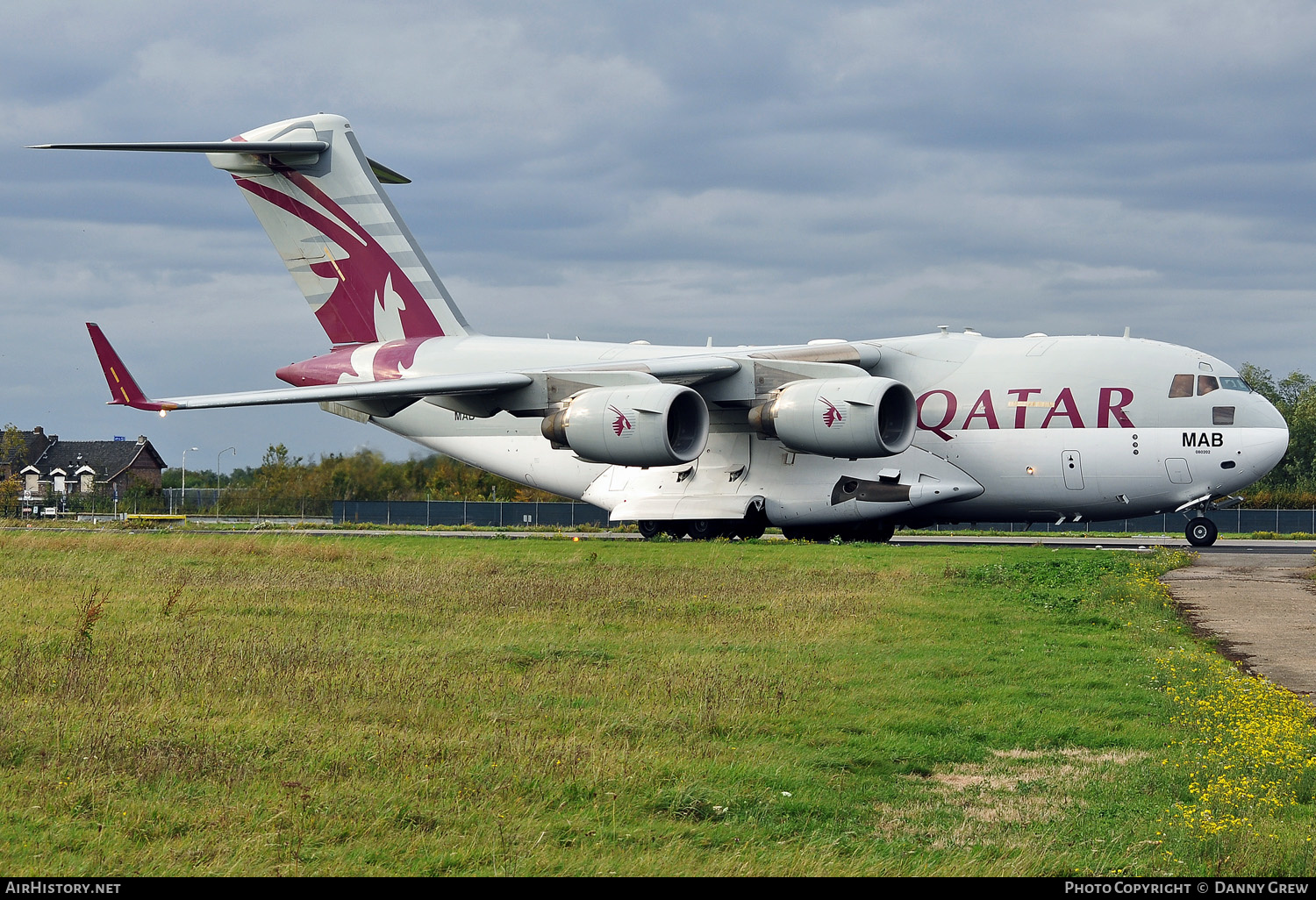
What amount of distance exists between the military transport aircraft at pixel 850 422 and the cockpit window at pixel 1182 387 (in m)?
0.03

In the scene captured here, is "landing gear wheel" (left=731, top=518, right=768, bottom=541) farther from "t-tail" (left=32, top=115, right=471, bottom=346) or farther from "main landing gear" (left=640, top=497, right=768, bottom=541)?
"t-tail" (left=32, top=115, right=471, bottom=346)

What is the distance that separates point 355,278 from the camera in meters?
27.3

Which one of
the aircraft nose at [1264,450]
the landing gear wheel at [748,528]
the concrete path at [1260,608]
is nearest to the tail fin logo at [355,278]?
the landing gear wheel at [748,528]

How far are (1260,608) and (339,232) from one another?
65.7 feet

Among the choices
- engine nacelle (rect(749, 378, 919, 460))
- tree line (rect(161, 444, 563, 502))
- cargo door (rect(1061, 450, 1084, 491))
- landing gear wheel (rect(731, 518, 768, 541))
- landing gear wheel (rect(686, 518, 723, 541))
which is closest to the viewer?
engine nacelle (rect(749, 378, 919, 460))

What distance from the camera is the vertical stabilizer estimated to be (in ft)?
88.5

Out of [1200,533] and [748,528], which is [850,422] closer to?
[748,528]

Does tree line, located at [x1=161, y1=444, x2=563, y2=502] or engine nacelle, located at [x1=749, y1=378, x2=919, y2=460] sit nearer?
engine nacelle, located at [x1=749, y1=378, x2=919, y2=460]

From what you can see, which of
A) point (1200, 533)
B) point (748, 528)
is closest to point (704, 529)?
point (748, 528)

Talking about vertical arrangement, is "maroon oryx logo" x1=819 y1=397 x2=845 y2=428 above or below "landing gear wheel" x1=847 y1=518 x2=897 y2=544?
above

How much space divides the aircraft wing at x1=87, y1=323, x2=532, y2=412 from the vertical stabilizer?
16.1 feet

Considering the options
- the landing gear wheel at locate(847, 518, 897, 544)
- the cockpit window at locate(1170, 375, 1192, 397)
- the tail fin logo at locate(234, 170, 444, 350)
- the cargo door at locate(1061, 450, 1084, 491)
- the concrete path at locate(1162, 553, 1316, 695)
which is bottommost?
the concrete path at locate(1162, 553, 1316, 695)

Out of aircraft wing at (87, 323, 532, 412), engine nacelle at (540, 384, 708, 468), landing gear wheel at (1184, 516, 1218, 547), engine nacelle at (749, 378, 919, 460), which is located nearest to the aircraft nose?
landing gear wheel at (1184, 516, 1218, 547)
